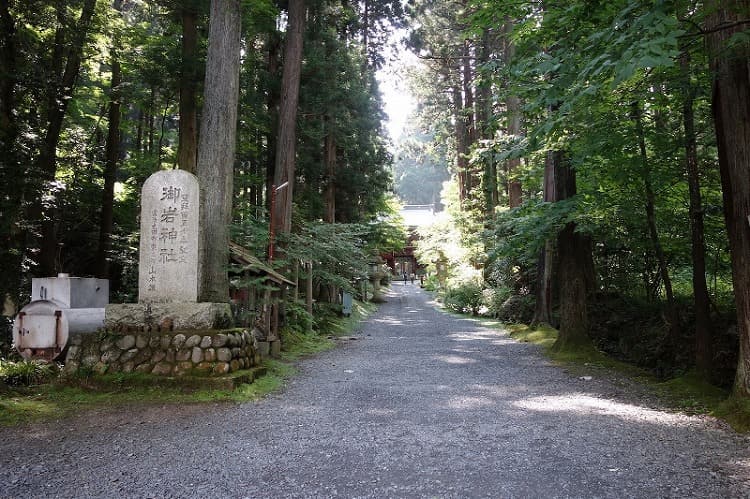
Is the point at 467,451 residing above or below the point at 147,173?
below

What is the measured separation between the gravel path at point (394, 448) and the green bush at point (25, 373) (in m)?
1.71

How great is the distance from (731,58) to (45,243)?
40.6 ft

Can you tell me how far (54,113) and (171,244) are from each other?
6.12m

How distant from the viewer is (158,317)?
18.9ft

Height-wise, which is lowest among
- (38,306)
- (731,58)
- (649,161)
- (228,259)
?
(38,306)

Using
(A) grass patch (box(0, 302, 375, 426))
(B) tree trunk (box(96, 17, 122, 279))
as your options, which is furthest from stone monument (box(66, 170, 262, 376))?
(B) tree trunk (box(96, 17, 122, 279))

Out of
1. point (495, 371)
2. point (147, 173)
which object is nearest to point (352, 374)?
point (495, 371)

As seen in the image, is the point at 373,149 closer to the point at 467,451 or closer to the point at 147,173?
the point at 147,173

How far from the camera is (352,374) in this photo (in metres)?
6.91

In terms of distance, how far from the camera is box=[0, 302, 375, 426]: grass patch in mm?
4746

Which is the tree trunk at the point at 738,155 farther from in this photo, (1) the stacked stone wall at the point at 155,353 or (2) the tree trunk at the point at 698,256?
(1) the stacked stone wall at the point at 155,353

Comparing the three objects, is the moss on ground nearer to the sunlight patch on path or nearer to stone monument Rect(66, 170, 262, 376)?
the sunlight patch on path

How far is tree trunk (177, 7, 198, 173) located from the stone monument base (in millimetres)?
4900

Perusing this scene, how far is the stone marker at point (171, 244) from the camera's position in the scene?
5863 mm
